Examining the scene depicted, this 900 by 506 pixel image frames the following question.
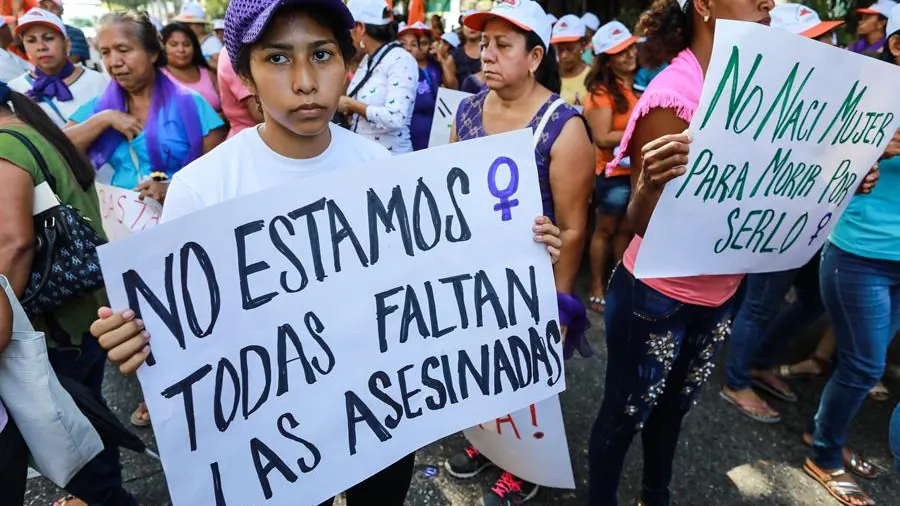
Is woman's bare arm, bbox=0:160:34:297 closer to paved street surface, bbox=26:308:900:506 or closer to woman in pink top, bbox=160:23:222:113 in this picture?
paved street surface, bbox=26:308:900:506

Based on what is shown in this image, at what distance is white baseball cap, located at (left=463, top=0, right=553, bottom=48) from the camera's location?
205 cm

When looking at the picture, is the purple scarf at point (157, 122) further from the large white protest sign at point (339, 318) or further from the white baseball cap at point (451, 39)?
the white baseball cap at point (451, 39)

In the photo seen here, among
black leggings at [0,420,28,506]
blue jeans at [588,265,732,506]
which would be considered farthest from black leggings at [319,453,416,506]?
black leggings at [0,420,28,506]

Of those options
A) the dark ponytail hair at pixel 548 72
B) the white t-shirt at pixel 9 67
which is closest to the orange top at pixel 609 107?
the dark ponytail hair at pixel 548 72

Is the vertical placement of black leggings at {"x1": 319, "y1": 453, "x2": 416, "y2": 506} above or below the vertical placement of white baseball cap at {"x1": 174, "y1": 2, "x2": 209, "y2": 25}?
below

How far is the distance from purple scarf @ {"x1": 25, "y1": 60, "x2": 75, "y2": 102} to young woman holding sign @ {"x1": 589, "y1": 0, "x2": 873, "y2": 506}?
340cm

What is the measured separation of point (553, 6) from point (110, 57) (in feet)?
35.7

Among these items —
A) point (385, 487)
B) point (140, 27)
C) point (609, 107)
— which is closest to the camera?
point (385, 487)

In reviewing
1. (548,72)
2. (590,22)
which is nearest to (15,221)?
(548,72)

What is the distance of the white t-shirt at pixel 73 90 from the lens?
10.8 ft

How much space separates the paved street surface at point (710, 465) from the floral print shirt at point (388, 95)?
5.95ft

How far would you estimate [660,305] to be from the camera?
65.5 inches

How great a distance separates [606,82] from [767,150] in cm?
259

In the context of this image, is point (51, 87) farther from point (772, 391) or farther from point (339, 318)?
point (772, 391)
